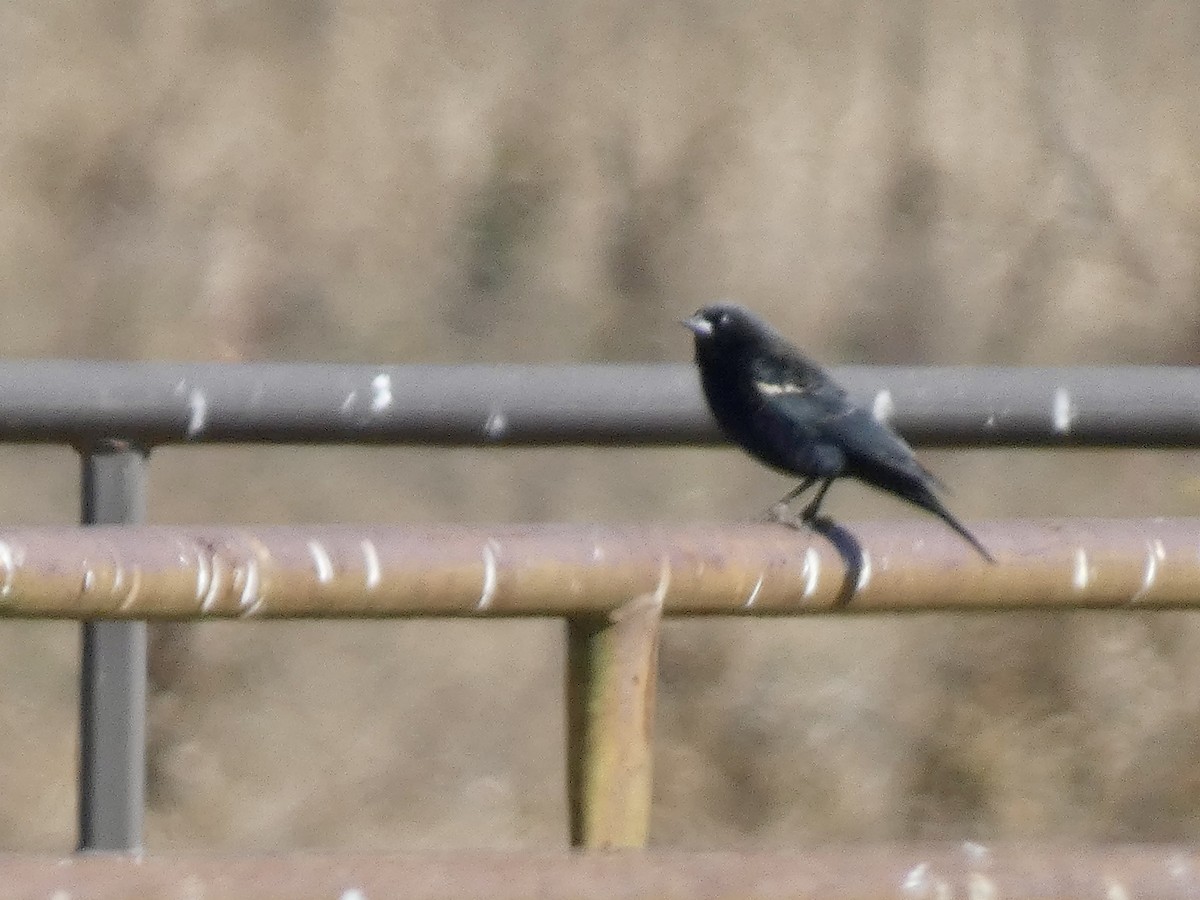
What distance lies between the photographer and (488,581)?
1985 mm

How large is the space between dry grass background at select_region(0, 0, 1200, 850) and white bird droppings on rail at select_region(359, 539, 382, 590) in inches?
99.8

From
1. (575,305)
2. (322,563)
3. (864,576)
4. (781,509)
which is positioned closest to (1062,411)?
(781,509)

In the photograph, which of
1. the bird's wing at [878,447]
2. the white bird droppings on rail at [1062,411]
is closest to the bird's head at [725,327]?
the bird's wing at [878,447]

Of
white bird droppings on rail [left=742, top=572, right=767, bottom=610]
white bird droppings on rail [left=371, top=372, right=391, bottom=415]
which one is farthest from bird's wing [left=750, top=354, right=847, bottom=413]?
white bird droppings on rail [left=742, top=572, right=767, bottom=610]

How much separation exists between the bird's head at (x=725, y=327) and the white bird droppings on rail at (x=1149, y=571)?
1.61 m

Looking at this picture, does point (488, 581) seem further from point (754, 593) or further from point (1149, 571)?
point (1149, 571)

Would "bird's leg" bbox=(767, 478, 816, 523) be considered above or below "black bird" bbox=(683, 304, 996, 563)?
below

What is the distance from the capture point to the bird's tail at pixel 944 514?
6.91ft

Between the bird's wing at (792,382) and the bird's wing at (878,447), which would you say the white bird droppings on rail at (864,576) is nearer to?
the bird's wing at (878,447)

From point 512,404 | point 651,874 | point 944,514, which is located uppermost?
point 512,404

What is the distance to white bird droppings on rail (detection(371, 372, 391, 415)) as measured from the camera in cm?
287

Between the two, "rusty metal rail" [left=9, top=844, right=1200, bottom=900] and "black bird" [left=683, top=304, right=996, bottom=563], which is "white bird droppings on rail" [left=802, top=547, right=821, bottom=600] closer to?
"rusty metal rail" [left=9, top=844, right=1200, bottom=900]

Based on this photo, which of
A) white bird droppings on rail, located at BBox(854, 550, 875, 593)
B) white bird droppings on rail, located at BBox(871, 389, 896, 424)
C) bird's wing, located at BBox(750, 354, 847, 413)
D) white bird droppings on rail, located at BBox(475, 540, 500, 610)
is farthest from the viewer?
bird's wing, located at BBox(750, 354, 847, 413)

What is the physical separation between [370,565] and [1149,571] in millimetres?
681
